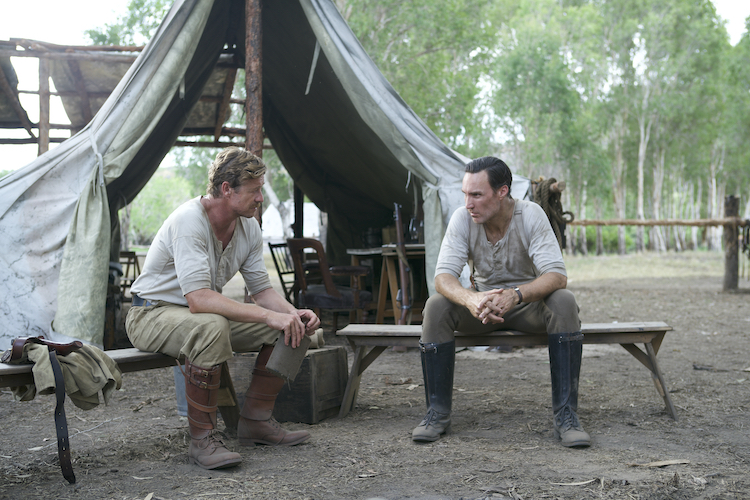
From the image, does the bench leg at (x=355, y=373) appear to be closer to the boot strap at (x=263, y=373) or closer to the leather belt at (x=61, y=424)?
the boot strap at (x=263, y=373)

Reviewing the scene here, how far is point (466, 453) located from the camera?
259cm

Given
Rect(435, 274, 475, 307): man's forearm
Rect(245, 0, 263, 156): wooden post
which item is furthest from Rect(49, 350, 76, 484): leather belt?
Rect(245, 0, 263, 156): wooden post

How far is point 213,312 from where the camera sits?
254cm

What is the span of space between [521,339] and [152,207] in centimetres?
6924

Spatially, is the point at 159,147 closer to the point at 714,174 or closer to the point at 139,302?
the point at 139,302

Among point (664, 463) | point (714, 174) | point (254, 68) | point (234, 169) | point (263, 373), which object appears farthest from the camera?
point (714, 174)

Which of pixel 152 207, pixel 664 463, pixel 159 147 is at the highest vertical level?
pixel 152 207

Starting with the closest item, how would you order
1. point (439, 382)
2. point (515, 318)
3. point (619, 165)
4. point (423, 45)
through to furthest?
point (439, 382) < point (515, 318) < point (423, 45) < point (619, 165)

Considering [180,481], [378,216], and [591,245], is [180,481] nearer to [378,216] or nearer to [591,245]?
[378,216]

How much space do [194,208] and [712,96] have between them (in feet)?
103

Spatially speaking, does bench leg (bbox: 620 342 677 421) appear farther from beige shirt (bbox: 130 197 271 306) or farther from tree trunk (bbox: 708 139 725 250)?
tree trunk (bbox: 708 139 725 250)

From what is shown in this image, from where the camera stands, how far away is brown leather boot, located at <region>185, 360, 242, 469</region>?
96.4 inches

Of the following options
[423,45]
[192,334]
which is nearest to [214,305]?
[192,334]

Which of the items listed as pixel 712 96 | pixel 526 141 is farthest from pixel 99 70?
pixel 712 96
